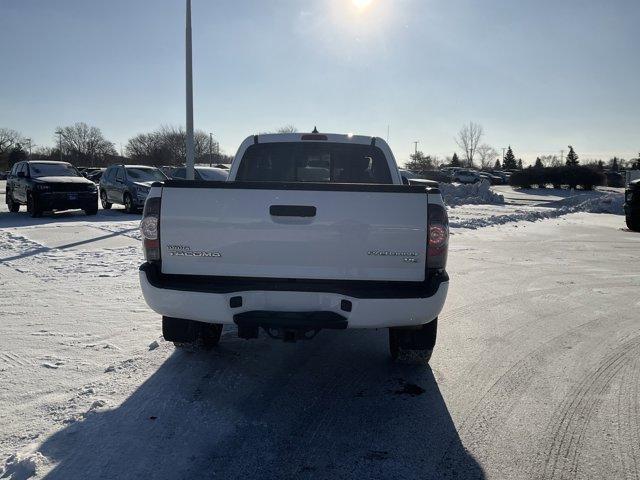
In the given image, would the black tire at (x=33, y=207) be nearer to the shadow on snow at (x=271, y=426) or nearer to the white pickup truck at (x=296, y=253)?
the shadow on snow at (x=271, y=426)

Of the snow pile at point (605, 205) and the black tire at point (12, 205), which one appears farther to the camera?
the snow pile at point (605, 205)

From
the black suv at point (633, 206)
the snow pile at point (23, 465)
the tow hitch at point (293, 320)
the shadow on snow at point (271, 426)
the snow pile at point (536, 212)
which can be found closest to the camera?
the snow pile at point (23, 465)

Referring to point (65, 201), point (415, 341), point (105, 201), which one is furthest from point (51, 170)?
point (415, 341)

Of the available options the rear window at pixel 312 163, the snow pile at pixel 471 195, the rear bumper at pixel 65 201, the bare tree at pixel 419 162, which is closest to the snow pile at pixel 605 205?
the snow pile at pixel 471 195

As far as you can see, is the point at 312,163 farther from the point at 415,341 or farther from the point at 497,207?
the point at 497,207

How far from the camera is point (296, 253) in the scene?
3.47m

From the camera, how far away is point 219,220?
11.5 feet

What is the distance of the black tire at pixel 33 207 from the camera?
15.5m

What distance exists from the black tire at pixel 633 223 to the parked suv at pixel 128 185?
14.9 meters

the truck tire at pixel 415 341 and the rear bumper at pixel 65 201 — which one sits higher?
the rear bumper at pixel 65 201

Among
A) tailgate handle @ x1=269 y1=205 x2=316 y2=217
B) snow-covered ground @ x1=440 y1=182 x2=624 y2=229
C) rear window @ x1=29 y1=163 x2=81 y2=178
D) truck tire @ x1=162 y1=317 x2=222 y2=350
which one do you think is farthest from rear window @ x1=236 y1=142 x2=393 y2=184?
rear window @ x1=29 y1=163 x2=81 y2=178

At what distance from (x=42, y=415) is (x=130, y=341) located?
1506mm

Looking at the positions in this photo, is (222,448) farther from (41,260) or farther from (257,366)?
(41,260)

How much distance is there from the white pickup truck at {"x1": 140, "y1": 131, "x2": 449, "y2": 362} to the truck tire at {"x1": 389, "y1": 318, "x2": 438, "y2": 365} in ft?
1.61
